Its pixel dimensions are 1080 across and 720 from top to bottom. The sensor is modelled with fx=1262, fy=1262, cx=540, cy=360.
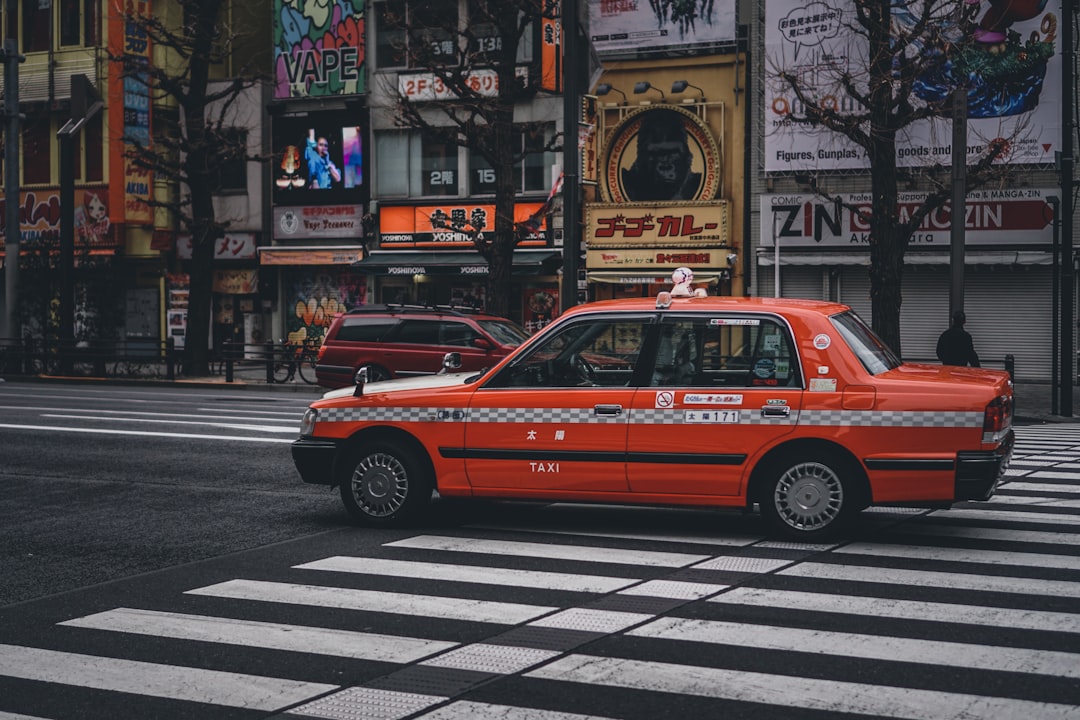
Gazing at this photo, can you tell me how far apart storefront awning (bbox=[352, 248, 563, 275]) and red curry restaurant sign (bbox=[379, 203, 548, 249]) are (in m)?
0.29

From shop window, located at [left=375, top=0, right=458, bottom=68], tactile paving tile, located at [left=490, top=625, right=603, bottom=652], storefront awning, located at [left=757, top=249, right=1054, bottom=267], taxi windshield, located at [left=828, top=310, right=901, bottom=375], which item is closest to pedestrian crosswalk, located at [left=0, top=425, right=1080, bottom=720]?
tactile paving tile, located at [left=490, top=625, right=603, bottom=652]

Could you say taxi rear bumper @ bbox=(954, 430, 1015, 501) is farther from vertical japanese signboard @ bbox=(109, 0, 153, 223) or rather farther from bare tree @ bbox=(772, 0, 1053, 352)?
vertical japanese signboard @ bbox=(109, 0, 153, 223)

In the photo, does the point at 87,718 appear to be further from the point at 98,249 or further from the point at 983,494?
the point at 98,249

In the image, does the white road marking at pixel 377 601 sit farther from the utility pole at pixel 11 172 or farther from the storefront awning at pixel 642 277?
the utility pole at pixel 11 172

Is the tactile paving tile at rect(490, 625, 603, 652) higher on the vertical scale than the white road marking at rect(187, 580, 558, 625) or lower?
higher

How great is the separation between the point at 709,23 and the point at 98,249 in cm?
2059

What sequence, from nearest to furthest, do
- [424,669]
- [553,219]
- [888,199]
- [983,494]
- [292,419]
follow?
[424,669]
[983,494]
[292,419]
[888,199]
[553,219]

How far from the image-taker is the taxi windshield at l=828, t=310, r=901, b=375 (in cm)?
892

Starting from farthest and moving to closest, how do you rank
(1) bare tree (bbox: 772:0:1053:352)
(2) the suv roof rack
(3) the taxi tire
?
(2) the suv roof rack → (1) bare tree (bbox: 772:0:1053:352) → (3) the taxi tire

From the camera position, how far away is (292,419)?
19188mm

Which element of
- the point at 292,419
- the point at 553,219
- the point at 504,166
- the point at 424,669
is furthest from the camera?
the point at 553,219

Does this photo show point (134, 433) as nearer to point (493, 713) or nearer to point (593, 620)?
point (593, 620)

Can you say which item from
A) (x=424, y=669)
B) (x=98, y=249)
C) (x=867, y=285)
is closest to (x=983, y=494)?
(x=424, y=669)

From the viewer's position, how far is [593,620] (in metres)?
6.65
